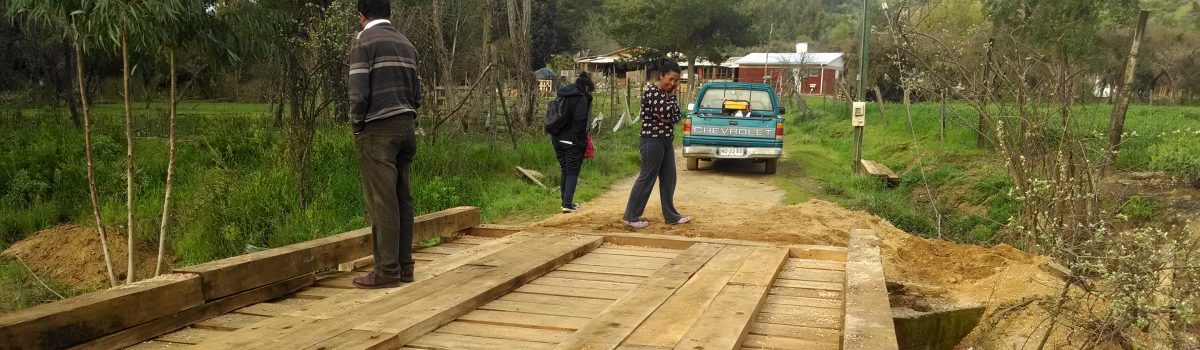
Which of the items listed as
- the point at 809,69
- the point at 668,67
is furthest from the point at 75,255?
the point at 809,69

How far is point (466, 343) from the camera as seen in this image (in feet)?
10.7

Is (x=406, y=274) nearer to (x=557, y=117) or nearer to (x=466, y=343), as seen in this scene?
(x=466, y=343)

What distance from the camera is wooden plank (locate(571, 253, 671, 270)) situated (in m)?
4.95

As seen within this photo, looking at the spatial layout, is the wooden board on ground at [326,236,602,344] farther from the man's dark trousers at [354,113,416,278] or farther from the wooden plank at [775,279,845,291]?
the wooden plank at [775,279,845,291]

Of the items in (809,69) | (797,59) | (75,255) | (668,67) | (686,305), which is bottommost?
(75,255)

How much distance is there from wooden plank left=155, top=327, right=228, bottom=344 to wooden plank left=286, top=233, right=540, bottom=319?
12.9 inches

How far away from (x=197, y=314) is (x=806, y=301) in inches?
102

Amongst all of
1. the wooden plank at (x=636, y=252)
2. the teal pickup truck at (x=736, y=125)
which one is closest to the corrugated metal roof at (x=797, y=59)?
the teal pickup truck at (x=736, y=125)

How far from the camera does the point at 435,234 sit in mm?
5504

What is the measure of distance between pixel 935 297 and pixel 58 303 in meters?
4.25

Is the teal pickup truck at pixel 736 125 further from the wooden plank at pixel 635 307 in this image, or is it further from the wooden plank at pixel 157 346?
the wooden plank at pixel 157 346

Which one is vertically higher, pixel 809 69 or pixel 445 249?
pixel 809 69

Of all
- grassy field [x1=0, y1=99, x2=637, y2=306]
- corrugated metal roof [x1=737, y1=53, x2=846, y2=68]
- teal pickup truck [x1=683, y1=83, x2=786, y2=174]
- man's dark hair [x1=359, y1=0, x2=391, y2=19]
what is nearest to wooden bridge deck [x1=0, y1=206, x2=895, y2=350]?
man's dark hair [x1=359, y1=0, x2=391, y2=19]

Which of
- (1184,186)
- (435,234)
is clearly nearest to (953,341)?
(435,234)
